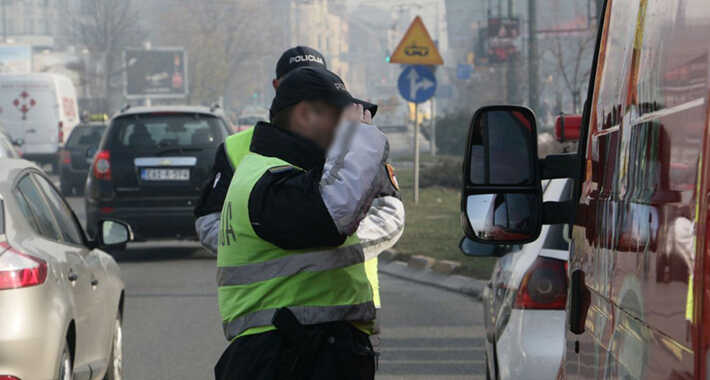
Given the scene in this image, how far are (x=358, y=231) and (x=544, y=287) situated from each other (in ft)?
6.38

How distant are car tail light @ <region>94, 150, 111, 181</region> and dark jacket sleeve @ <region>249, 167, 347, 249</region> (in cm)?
1105

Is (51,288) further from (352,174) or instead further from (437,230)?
(437,230)

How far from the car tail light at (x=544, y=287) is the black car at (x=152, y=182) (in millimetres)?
8857

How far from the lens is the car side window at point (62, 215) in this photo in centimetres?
624

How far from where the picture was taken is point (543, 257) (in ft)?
17.9

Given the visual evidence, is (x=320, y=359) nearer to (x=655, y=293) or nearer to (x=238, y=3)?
(x=655, y=293)

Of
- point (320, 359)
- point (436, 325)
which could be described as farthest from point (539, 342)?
point (436, 325)

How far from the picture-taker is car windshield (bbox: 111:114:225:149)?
46.7 ft

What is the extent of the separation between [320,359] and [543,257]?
2.34 m

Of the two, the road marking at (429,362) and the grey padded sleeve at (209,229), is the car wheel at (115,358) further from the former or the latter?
the grey padded sleeve at (209,229)

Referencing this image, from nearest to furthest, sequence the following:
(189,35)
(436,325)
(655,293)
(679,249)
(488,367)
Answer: (679,249)
(655,293)
(488,367)
(436,325)
(189,35)

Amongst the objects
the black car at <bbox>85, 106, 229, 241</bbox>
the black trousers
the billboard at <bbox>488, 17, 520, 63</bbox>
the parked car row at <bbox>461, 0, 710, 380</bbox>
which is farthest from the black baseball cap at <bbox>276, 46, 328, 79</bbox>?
the billboard at <bbox>488, 17, 520, 63</bbox>

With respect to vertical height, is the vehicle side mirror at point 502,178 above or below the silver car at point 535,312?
above

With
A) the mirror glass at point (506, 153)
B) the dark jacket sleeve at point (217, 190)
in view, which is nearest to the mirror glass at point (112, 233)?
the dark jacket sleeve at point (217, 190)
